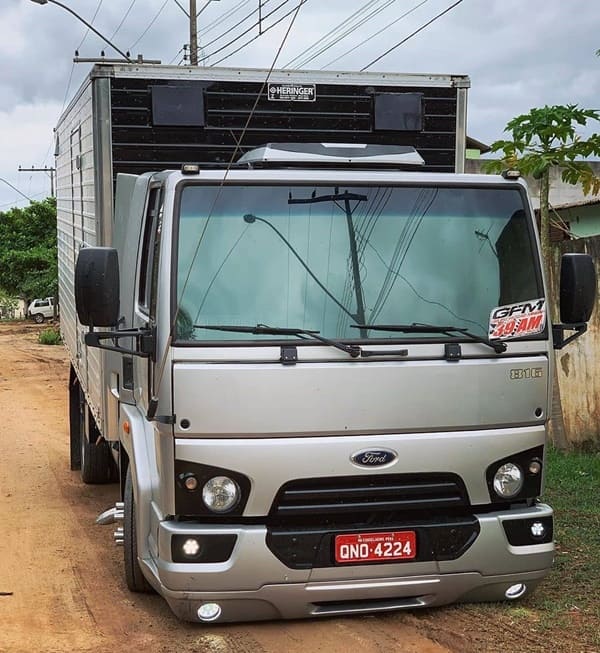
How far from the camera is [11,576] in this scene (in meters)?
6.18

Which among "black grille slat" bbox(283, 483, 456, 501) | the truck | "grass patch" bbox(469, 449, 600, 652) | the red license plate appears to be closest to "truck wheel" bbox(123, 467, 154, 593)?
the truck

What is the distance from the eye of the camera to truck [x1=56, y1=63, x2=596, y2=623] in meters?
4.55

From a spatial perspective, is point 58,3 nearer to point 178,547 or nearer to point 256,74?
point 256,74

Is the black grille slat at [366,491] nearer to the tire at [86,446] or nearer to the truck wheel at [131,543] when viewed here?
the truck wheel at [131,543]

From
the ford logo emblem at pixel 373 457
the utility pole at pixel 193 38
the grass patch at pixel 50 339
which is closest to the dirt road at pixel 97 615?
the ford logo emblem at pixel 373 457

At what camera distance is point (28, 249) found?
42.0 metres

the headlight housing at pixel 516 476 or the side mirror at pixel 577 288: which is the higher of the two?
the side mirror at pixel 577 288

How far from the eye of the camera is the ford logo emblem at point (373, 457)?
4.62 metres

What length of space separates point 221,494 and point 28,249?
39198mm

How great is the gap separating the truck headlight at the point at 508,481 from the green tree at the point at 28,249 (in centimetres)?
3729

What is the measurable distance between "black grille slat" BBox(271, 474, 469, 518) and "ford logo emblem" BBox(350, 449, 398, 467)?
0.07 meters

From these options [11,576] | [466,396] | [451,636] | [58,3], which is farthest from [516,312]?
[58,3]

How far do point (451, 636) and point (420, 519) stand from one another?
23.6 inches

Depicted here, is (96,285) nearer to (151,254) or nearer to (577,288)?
(151,254)
